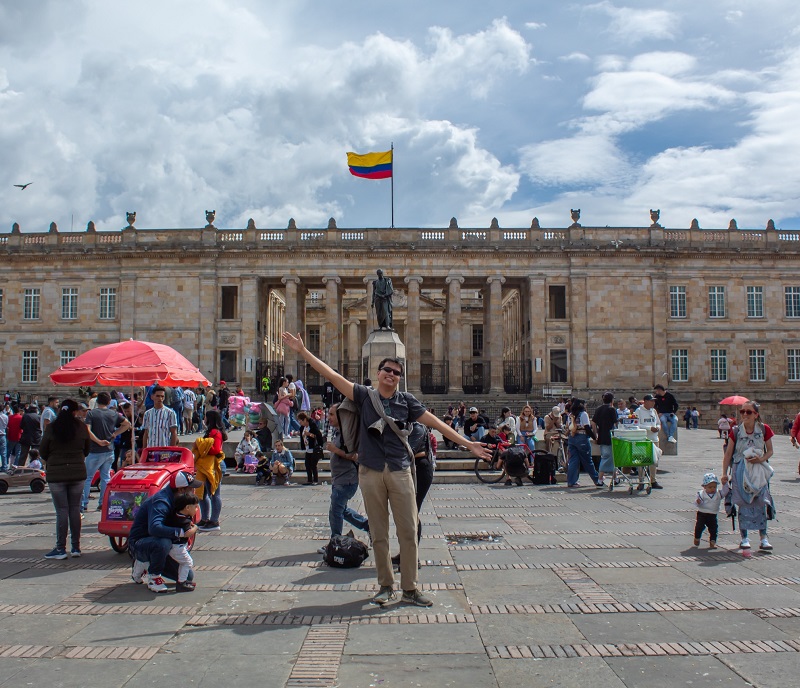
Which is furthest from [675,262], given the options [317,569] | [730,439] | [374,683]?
[374,683]

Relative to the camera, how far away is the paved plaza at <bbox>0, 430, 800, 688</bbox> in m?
5.31

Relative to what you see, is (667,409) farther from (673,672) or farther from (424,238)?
(424,238)

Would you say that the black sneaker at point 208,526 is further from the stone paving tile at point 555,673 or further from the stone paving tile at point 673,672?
the stone paving tile at point 673,672

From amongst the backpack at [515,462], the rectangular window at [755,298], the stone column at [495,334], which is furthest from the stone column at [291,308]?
the backpack at [515,462]

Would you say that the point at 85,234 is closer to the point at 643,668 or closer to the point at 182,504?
the point at 182,504

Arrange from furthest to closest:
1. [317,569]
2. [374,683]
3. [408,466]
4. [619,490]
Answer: [619,490], [317,569], [408,466], [374,683]

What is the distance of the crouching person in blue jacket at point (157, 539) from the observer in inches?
298

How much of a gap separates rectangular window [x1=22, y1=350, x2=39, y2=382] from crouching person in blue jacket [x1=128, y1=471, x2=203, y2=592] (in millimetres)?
41455

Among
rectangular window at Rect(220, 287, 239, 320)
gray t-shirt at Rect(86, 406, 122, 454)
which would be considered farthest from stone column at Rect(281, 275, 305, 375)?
gray t-shirt at Rect(86, 406, 122, 454)

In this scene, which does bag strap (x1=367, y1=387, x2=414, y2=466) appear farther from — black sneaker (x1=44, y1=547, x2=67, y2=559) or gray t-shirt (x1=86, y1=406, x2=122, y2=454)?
gray t-shirt (x1=86, y1=406, x2=122, y2=454)

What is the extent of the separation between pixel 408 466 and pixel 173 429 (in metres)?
5.67

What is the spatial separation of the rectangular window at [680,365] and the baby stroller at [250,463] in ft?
106

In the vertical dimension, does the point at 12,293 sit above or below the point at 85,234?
below

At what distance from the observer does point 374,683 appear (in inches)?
201
